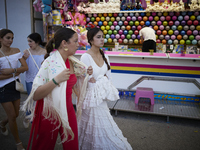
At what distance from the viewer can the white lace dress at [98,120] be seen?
7.73 ft

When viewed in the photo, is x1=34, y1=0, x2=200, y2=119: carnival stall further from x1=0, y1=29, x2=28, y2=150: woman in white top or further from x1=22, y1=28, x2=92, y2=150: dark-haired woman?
x1=22, y1=28, x2=92, y2=150: dark-haired woman

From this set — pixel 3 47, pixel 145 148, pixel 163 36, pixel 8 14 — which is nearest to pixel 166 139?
pixel 145 148

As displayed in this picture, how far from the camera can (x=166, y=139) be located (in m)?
3.13

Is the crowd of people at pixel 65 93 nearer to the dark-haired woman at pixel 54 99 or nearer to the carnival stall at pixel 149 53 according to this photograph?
the dark-haired woman at pixel 54 99

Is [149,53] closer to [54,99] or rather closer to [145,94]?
[145,94]

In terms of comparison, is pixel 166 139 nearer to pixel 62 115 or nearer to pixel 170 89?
pixel 170 89

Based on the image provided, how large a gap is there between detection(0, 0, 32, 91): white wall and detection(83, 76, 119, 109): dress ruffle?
367 centimetres

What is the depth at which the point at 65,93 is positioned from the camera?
66.7 inches

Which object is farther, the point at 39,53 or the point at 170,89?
the point at 170,89

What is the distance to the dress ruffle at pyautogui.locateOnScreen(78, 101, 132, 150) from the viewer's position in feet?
7.75

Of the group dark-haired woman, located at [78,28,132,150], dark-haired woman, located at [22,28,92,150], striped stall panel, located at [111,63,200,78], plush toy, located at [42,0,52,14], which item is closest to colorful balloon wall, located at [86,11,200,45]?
striped stall panel, located at [111,63,200,78]

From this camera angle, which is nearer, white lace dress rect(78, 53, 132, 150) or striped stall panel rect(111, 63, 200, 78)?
white lace dress rect(78, 53, 132, 150)

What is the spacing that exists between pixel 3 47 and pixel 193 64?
3.84 meters

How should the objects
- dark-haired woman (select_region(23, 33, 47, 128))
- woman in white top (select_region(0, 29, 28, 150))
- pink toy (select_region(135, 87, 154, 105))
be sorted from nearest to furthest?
woman in white top (select_region(0, 29, 28, 150))
dark-haired woman (select_region(23, 33, 47, 128))
pink toy (select_region(135, 87, 154, 105))
